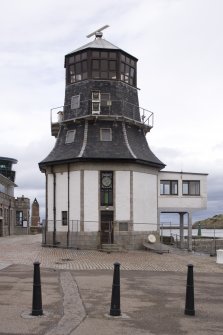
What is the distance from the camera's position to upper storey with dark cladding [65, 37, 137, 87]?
113ft

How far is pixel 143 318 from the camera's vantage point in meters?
9.95

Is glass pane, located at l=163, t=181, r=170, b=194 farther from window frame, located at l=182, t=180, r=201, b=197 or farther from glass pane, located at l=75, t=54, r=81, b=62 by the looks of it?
glass pane, located at l=75, t=54, r=81, b=62

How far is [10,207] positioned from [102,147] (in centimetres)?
3322

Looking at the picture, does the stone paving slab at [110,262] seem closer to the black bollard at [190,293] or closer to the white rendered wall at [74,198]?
the white rendered wall at [74,198]

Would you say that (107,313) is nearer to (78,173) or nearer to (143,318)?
(143,318)

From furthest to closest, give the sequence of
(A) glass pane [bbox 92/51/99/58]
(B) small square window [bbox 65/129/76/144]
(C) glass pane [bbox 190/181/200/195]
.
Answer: (C) glass pane [bbox 190/181/200/195] → (A) glass pane [bbox 92/51/99/58] → (B) small square window [bbox 65/129/76/144]

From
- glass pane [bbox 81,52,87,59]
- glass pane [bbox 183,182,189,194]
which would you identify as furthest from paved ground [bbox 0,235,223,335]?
glass pane [bbox 81,52,87,59]

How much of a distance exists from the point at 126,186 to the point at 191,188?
564cm

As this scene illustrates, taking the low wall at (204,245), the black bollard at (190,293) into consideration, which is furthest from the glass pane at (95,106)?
the black bollard at (190,293)

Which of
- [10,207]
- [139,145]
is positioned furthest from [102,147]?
[10,207]

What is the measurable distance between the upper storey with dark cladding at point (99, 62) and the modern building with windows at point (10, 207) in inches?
930

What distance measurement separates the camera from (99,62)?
34781 millimetres

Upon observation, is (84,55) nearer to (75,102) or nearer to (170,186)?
(75,102)

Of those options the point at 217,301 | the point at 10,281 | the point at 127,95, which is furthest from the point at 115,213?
the point at 217,301
